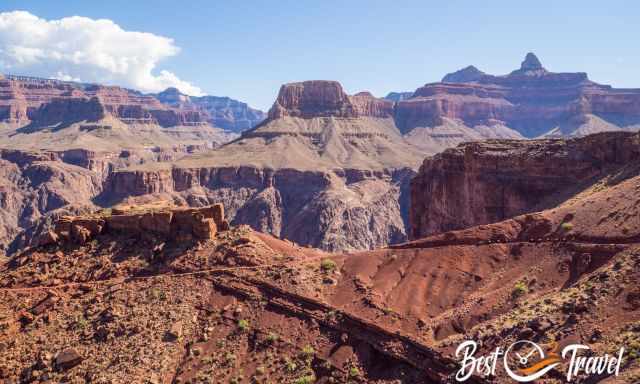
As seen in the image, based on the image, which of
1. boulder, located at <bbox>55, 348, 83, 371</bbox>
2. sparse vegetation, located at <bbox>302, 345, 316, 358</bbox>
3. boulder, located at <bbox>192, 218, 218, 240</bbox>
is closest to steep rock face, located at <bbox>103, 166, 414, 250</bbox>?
boulder, located at <bbox>192, 218, 218, 240</bbox>

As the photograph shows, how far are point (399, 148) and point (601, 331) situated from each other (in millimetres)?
176294

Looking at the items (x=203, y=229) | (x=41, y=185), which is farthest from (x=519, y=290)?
(x=41, y=185)

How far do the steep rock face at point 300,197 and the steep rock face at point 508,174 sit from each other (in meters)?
56.6

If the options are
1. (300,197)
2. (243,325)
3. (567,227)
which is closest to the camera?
(243,325)

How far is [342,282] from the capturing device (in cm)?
3031

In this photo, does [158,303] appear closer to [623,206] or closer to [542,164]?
[623,206]

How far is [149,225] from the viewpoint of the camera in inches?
1352

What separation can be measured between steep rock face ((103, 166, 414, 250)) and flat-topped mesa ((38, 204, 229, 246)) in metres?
87.2

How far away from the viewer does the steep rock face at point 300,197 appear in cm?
12950

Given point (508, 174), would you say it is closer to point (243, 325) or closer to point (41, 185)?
point (243, 325)

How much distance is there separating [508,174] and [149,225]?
1562 inches

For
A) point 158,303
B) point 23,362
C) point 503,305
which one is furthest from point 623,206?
point 23,362

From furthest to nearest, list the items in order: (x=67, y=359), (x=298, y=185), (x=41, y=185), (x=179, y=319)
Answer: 1. (x=41, y=185)
2. (x=298, y=185)
3. (x=179, y=319)
4. (x=67, y=359)

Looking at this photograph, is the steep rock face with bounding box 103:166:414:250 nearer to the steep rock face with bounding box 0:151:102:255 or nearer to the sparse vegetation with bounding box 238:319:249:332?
the steep rock face with bounding box 0:151:102:255
